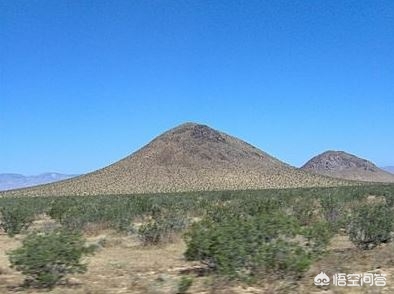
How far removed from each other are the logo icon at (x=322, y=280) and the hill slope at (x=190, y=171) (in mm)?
91352

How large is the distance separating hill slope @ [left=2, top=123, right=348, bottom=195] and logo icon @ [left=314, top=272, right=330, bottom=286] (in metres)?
91.4

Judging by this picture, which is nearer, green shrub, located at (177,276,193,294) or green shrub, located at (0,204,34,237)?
green shrub, located at (177,276,193,294)

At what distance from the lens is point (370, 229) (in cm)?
1634

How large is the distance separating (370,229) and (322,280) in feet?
17.8

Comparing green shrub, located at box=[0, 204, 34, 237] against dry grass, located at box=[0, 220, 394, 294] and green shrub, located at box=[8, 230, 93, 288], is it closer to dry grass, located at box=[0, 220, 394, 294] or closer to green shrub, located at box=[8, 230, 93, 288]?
dry grass, located at box=[0, 220, 394, 294]

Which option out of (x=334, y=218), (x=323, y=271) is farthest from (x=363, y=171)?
(x=323, y=271)

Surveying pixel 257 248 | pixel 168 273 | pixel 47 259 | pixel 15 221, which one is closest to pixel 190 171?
pixel 15 221

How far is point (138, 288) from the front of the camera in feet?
39.0

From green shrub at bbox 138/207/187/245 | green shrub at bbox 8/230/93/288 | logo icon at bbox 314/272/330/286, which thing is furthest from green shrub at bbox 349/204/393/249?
green shrub at bbox 8/230/93/288

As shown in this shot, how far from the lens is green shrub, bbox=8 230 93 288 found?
40.1ft

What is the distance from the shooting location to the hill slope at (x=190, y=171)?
109m

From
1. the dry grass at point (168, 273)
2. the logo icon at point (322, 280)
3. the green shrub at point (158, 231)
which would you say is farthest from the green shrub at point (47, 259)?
the green shrub at point (158, 231)

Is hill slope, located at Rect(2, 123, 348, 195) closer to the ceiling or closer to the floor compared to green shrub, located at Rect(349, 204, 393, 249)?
closer to the ceiling

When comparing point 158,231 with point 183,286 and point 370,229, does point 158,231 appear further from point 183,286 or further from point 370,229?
point 183,286
